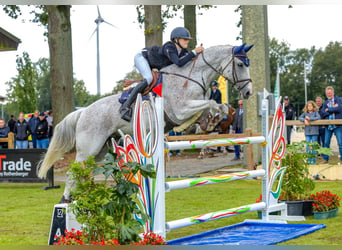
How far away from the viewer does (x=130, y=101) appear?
25.3 feet

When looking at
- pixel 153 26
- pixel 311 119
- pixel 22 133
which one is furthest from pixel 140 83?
pixel 22 133

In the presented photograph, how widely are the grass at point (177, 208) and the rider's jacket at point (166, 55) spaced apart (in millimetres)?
1953

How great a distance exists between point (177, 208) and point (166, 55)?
207cm

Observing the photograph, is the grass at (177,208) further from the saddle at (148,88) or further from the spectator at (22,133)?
the spectator at (22,133)

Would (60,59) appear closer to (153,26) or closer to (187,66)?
(153,26)

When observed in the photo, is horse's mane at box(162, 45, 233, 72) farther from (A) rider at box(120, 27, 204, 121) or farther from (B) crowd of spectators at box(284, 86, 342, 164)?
(B) crowd of spectators at box(284, 86, 342, 164)

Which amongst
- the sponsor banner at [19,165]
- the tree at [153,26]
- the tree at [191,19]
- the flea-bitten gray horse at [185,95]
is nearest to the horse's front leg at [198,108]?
the flea-bitten gray horse at [185,95]

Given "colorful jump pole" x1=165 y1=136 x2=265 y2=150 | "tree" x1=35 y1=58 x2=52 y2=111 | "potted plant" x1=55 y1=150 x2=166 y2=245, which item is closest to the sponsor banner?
"colorful jump pole" x1=165 y1=136 x2=265 y2=150

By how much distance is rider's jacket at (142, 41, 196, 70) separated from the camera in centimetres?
745

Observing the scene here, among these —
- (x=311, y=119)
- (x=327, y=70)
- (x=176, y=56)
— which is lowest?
(x=311, y=119)

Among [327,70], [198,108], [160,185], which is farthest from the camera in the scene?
[327,70]

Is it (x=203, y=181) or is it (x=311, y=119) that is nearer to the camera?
(x=203, y=181)

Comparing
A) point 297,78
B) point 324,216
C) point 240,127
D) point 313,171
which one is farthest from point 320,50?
point 324,216

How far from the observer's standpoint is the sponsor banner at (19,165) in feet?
37.1
